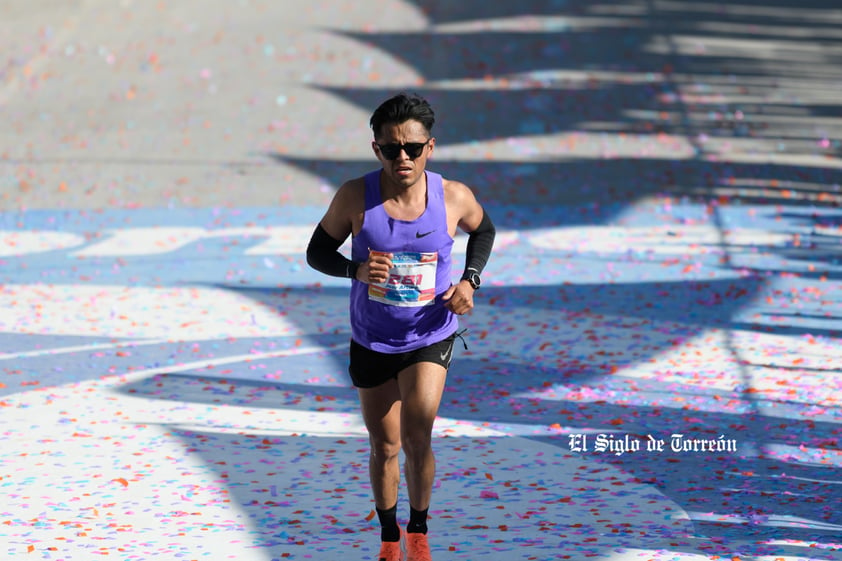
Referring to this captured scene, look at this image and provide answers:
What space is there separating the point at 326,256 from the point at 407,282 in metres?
0.41

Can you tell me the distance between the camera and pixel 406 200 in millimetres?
6301

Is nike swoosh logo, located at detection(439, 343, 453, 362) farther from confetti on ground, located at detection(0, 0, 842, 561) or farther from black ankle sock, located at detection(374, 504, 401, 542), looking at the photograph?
confetti on ground, located at detection(0, 0, 842, 561)

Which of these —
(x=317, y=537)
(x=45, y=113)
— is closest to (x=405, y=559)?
(x=317, y=537)

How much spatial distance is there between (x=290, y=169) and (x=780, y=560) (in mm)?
15297

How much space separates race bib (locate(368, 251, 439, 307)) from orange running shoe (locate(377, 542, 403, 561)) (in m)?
1.12

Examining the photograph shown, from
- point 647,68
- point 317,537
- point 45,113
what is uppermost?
point 647,68

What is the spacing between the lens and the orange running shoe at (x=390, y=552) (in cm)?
650

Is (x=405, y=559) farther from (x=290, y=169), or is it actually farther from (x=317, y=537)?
(x=290, y=169)

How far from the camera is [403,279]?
20.5 ft

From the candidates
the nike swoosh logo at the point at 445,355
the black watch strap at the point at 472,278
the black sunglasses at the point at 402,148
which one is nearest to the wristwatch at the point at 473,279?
the black watch strap at the point at 472,278

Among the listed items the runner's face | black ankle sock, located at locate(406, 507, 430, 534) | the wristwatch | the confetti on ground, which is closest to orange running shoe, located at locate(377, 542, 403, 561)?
black ankle sock, located at locate(406, 507, 430, 534)

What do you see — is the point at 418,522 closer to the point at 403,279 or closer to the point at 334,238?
the point at 403,279

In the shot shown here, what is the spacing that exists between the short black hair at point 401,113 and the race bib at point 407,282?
0.54 meters

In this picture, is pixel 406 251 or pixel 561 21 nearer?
pixel 406 251
